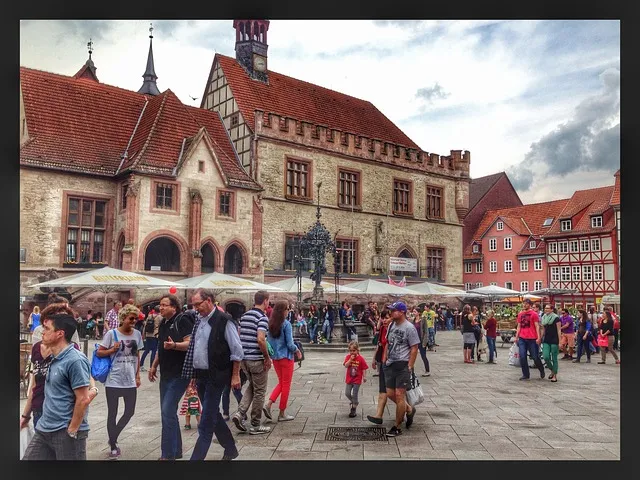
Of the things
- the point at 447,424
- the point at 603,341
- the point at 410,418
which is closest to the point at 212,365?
the point at 410,418


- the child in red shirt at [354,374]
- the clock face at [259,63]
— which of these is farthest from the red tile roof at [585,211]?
the child in red shirt at [354,374]

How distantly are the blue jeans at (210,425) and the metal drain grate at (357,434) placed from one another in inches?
59.9

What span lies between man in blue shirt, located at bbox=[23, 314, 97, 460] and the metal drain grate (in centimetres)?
342

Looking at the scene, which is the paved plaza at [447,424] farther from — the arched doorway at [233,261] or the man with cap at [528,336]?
the arched doorway at [233,261]

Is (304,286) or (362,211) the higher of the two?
(362,211)

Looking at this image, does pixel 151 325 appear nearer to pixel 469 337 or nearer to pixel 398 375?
pixel 469 337

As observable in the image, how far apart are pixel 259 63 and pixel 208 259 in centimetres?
1129

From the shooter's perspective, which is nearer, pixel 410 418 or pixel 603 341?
pixel 410 418

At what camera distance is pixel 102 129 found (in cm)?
2425

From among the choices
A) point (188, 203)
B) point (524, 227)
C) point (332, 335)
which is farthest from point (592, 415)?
point (524, 227)

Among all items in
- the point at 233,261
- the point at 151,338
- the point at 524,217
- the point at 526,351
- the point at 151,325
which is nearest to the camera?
the point at 526,351

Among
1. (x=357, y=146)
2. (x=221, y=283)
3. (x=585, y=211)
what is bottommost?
(x=221, y=283)

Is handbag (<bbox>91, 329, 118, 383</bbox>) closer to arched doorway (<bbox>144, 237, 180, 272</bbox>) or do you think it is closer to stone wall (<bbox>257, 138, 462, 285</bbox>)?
arched doorway (<bbox>144, 237, 180, 272</bbox>)

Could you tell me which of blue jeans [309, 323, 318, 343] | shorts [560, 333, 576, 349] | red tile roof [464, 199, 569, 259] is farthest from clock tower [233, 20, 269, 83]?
red tile roof [464, 199, 569, 259]
